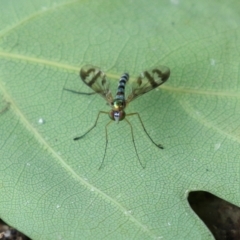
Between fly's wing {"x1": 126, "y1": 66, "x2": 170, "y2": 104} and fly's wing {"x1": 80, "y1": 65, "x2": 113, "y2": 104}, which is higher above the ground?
fly's wing {"x1": 80, "y1": 65, "x2": 113, "y2": 104}

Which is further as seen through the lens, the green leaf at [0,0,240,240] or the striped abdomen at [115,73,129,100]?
the striped abdomen at [115,73,129,100]

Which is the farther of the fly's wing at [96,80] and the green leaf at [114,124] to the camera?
the fly's wing at [96,80]

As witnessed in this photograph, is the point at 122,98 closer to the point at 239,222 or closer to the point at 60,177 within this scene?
the point at 60,177

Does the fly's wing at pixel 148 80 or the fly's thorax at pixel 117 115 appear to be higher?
the fly's wing at pixel 148 80

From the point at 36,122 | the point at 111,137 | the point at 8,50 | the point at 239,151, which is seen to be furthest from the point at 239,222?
the point at 8,50
